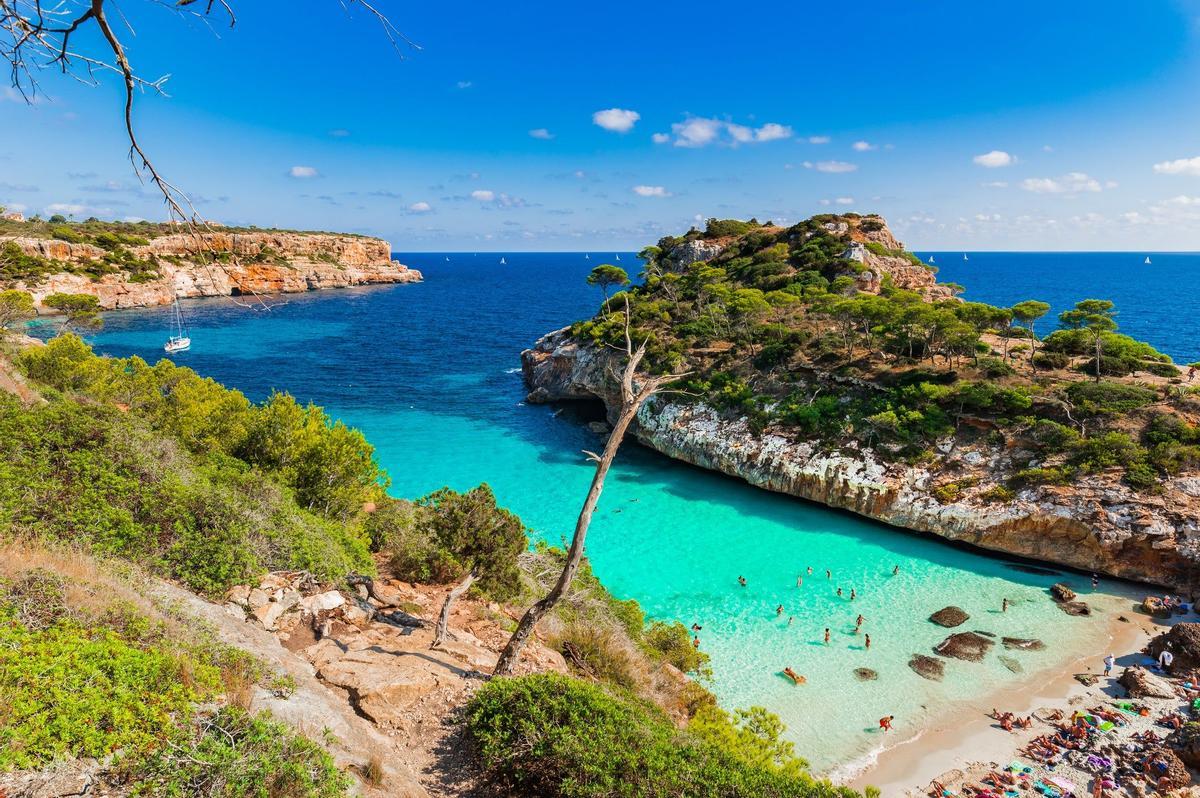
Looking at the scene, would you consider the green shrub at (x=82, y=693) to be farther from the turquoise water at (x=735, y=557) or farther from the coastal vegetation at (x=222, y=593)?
the turquoise water at (x=735, y=557)

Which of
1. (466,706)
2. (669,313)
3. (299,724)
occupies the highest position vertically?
(669,313)

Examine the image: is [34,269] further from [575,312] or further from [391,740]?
[391,740]

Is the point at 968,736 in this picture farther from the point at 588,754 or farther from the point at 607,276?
the point at 607,276

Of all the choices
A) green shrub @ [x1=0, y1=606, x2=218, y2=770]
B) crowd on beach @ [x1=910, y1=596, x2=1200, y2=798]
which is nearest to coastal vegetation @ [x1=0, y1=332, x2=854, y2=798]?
green shrub @ [x1=0, y1=606, x2=218, y2=770]

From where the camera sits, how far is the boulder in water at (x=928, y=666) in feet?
59.0

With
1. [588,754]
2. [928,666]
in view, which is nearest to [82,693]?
[588,754]

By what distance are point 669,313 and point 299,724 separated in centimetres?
4153

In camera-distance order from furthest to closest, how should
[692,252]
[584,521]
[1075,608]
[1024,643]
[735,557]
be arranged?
[692,252], [735,557], [1075,608], [1024,643], [584,521]

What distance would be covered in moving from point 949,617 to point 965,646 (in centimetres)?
160

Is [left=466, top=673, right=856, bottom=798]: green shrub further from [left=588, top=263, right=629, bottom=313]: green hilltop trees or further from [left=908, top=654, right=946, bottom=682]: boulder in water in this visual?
[left=588, top=263, right=629, bottom=313]: green hilltop trees

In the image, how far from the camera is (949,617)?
67.8 ft

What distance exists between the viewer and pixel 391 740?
8.06m

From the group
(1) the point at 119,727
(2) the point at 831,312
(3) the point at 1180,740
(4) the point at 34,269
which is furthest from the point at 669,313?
(4) the point at 34,269

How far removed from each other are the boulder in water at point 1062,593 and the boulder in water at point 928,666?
722cm
